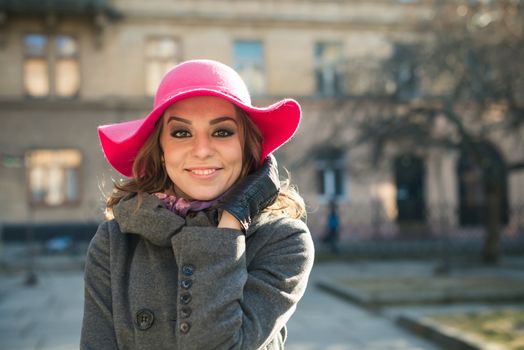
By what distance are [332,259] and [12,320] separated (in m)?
8.72

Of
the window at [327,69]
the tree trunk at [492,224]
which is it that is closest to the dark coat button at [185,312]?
the tree trunk at [492,224]

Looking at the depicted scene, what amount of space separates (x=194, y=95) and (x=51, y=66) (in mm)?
19402

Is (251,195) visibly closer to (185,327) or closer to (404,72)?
(185,327)

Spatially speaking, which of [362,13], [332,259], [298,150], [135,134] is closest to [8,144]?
[298,150]

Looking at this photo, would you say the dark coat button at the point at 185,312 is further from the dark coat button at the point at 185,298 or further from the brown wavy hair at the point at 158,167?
the brown wavy hair at the point at 158,167

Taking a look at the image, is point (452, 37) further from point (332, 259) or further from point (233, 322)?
point (233, 322)

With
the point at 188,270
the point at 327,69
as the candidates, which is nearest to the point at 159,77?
the point at 327,69

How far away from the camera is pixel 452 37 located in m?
11.7

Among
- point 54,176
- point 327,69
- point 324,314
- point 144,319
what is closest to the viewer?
point 144,319

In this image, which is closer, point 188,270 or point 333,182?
point 188,270

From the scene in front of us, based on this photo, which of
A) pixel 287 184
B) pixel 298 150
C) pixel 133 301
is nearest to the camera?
pixel 133 301

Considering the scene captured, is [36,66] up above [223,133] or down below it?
above

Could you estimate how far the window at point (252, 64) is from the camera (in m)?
20.6

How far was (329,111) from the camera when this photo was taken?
15195 mm
